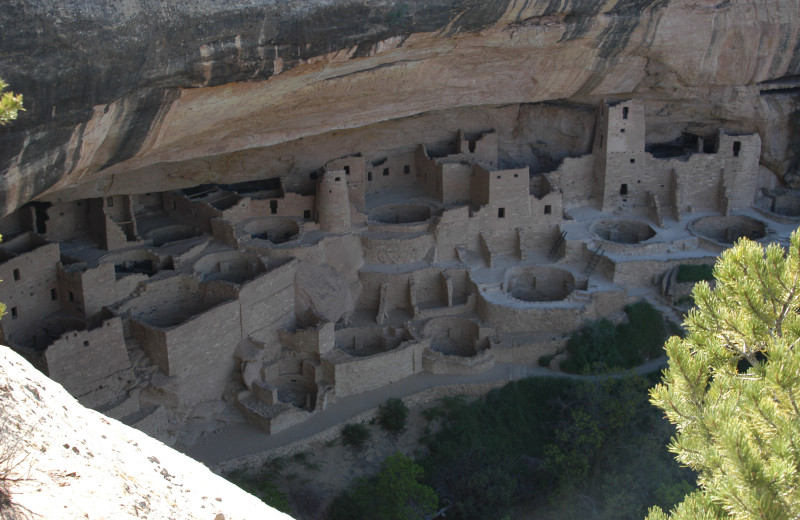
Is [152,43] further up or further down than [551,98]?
further up

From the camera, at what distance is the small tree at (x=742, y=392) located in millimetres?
5477

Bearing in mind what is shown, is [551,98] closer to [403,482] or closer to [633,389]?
[633,389]

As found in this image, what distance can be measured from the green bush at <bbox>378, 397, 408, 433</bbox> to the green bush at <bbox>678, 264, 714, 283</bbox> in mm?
6359

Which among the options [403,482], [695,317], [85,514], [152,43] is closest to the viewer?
[85,514]

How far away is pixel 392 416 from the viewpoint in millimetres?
15711

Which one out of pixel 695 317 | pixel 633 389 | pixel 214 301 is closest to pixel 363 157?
pixel 214 301

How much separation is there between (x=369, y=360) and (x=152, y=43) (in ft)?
24.2

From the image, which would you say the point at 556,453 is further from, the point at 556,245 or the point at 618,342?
the point at 556,245

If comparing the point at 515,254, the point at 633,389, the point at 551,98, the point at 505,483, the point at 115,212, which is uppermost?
the point at 551,98

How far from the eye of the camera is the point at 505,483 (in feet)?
50.0

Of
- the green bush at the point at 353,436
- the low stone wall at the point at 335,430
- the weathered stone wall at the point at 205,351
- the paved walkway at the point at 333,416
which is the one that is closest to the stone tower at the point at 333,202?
the weathered stone wall at the point at 205,351

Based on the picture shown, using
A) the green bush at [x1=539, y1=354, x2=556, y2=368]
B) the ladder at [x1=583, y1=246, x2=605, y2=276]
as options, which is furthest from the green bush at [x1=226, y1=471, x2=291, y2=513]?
the ladder at [x1=583, y1=246, x2=605, y2=276]

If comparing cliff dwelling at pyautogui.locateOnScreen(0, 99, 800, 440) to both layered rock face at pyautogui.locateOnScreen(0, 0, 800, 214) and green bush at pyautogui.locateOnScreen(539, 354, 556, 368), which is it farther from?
layered rock face at pyautogui.locateOnScreen(0, 0, 800, 214)

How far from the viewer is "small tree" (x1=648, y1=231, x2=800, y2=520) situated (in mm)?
5477
